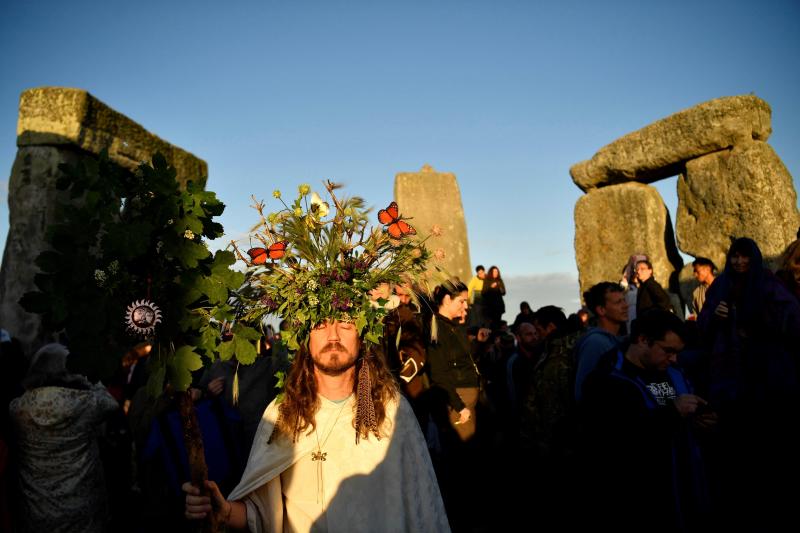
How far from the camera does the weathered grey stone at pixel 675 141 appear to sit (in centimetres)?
906

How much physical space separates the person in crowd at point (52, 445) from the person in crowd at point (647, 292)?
611 cm

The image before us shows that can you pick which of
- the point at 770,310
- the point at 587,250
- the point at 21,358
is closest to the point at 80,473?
the point at 21,358

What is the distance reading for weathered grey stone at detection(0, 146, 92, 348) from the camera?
24.7 ft

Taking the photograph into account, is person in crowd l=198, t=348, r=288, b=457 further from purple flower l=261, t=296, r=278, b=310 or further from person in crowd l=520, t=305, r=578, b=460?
person in crowd l=520, t=305, r=578, b=460

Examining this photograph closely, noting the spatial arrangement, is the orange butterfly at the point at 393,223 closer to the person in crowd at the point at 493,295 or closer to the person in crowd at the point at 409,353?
the person in crowd at the point at 409,353

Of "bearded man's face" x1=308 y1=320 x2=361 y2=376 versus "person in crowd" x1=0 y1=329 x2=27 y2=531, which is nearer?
"bearded man's face" x1=308 y1=320 x2=361 y2=376

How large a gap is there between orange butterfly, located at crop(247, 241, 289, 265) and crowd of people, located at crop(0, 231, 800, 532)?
1.40ft

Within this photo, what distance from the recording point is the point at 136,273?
2.09m

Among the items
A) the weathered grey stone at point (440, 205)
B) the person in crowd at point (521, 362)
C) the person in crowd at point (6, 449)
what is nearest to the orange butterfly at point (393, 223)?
the person in crowd at point (6, 449)

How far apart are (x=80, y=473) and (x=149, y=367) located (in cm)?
255

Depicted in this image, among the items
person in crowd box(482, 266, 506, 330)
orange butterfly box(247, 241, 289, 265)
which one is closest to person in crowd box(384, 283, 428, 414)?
orange butterfly box(247, 241, 289, 265)

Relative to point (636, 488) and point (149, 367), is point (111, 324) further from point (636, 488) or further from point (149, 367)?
point (636, 488)

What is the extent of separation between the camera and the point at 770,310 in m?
4.33

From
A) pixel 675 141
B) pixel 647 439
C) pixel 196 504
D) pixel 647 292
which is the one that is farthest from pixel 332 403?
pixel 675 141
